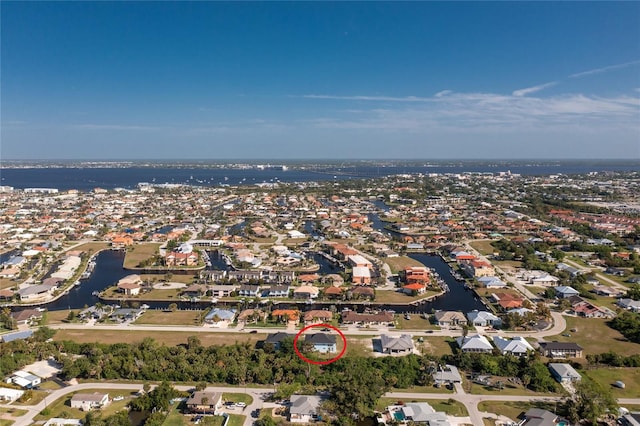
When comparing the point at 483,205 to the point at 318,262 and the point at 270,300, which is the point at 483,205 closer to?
the point at 318,262

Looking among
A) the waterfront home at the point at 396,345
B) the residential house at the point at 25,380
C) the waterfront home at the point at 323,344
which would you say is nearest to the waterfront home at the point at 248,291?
the waterfront home at the point at 323,344

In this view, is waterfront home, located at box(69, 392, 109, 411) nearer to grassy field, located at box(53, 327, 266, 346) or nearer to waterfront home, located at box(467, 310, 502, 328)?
grassy field, located at box(53, 327, 266, 346)

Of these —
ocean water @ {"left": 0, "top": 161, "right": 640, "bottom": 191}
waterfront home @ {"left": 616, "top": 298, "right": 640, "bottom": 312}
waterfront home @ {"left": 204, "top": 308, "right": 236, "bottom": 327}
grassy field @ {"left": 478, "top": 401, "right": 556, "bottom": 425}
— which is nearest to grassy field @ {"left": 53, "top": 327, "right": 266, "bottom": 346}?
waterfront home @ {"left": 204, "top": 308, "right": 236, "bottom": 327}

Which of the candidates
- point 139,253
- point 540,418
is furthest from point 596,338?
point 139,253

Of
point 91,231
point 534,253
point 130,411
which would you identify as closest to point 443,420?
A: point 130,411

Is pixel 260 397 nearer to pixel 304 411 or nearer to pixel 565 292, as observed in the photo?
pixel 304 411
